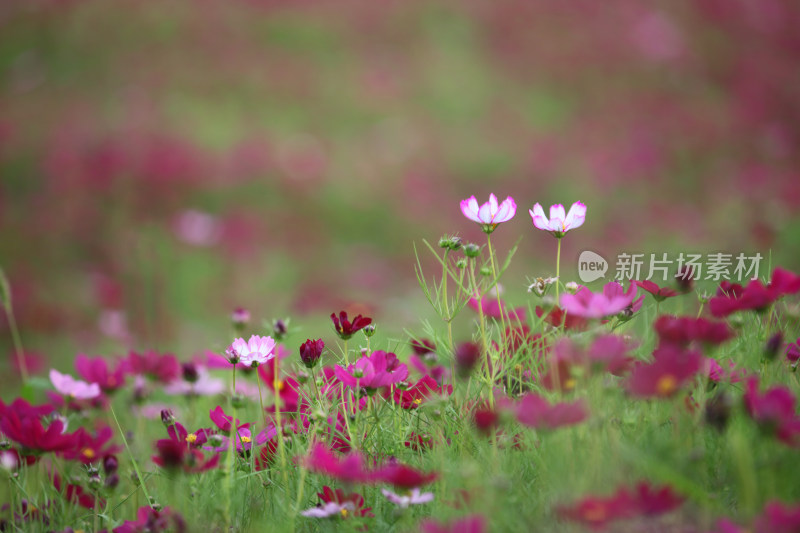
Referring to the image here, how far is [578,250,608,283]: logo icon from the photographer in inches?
31.6

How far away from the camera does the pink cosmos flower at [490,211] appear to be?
0.67m

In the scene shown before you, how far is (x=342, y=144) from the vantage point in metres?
4.42

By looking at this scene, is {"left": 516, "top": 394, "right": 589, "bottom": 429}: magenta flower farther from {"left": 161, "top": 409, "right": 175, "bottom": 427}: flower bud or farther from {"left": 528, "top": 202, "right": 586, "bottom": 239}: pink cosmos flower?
{"left": 161, "top": 409, "right": 175, "bottom": 427}: flower bud

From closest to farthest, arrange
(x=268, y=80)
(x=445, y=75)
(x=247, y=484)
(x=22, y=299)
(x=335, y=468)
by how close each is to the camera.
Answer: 1. (x=335, y=468)
2. (x=247, y=484)
3. (x=22, y=299)
4. (x=268, y=80)
5. (x=445, y=75)

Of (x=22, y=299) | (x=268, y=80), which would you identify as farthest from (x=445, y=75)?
(x=22, y=299)

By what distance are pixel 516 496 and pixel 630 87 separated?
486 cm

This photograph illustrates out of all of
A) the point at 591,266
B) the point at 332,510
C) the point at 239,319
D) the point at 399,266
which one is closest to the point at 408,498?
the point at 332,510

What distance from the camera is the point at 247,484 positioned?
0.67 metres

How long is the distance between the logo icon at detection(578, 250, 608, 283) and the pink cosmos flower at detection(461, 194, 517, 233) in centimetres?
16

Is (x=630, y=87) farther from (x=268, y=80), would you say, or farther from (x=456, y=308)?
(x=456, y=308)

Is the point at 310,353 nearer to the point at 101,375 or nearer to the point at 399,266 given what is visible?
the point at 101,375

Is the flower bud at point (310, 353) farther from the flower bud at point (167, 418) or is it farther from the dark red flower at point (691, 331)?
the dark red flower at point (691, 331)

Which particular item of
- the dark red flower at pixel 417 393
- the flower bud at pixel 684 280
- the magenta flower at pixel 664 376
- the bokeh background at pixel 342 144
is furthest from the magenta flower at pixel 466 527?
the bokeh background at pixel 342 144

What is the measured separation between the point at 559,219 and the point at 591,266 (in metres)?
0.15
